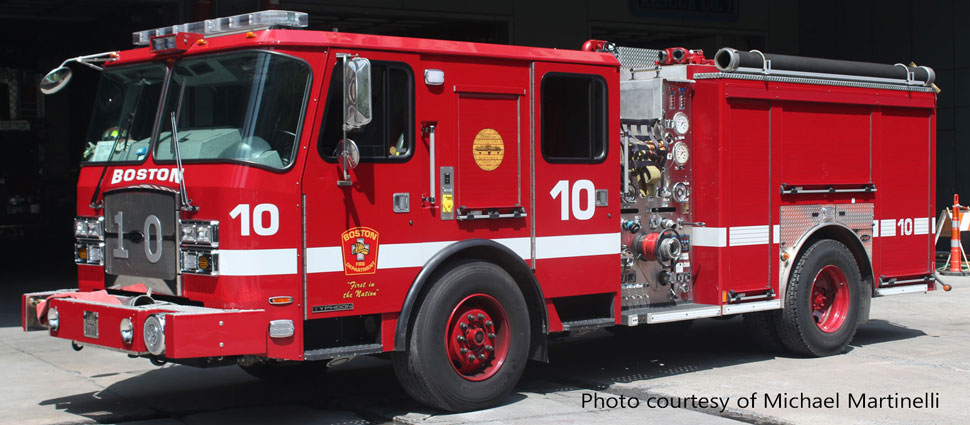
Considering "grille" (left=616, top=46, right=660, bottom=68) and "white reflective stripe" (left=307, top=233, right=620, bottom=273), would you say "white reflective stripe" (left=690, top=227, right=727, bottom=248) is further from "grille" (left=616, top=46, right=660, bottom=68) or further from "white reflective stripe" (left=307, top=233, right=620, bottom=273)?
"grille" (left=616, top=46, right=660, bottom=68)

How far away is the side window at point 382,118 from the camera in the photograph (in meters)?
7.22

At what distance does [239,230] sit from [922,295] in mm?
11302

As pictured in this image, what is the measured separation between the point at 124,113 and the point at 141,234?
1076 millimetres

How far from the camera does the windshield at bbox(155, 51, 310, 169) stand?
7037mm

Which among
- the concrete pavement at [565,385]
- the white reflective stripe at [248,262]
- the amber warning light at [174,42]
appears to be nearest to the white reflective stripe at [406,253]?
the white reflective stripe at [248,262]

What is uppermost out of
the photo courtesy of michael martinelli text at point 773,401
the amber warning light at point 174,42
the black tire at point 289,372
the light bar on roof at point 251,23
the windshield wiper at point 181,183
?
the light bar on roof at point 251,23

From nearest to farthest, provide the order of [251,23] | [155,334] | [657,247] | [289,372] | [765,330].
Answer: [155,334] → [251,23] → [289,372] → [657,247] → [765,330]

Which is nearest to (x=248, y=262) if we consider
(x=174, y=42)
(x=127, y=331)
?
(x=127, y=331)

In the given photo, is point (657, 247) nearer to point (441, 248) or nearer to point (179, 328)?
point (441, 248)

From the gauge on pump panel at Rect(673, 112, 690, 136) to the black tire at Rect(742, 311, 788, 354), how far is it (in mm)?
1908

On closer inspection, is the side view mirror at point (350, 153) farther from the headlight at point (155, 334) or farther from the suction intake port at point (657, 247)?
the suction intake port at point (657, 247)

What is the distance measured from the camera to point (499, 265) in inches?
321

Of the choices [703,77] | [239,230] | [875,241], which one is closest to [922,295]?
[875,241]

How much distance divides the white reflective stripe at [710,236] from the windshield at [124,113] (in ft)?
14.9
